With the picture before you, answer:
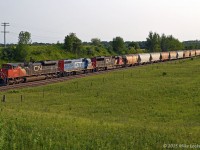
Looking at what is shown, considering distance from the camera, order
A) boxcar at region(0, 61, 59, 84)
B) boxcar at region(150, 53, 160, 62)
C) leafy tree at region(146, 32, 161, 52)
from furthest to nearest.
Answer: leafy tree at region(146, 32, 161, 52) < boxcar at region(150, 53, 160, 62) < boxcar at region(0, 61, 59, 84)

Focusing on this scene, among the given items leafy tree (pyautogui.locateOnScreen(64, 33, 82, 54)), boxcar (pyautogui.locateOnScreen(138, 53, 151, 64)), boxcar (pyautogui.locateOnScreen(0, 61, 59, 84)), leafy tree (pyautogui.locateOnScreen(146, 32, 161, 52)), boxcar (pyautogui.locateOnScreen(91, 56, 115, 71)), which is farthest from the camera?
leafy tree (pyautogui.locateOnScreen(146, 32, 161, 52))

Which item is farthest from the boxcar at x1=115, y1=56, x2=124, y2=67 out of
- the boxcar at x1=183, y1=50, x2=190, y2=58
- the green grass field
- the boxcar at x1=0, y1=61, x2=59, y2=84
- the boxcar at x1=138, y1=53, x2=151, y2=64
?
the boxcar at x1=183, y1=50, x2=190, y2=58

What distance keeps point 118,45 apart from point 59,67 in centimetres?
7327

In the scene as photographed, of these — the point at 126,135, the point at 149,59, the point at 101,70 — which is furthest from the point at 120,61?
the point at 126,135

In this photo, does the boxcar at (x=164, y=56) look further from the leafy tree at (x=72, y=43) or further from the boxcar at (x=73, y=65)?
the boxcar at (x=73, y=65)

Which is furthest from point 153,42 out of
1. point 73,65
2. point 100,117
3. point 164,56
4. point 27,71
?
point 100,117

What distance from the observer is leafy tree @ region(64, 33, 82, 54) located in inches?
4237

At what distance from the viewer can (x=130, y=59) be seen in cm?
8925

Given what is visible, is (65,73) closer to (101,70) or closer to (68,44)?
(101,70)

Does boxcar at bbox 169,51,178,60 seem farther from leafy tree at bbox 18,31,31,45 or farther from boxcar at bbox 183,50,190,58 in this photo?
leafy tree at bbox 18,31,31,45

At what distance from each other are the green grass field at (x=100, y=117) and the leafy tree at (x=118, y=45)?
281ft

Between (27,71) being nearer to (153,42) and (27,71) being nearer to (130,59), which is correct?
(130,59)

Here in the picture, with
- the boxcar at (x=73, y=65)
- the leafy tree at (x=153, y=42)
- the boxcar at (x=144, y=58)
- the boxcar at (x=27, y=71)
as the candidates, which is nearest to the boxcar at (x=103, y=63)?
the boxcar at (x=73, y=65)

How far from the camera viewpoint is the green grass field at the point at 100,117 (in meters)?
14.8
